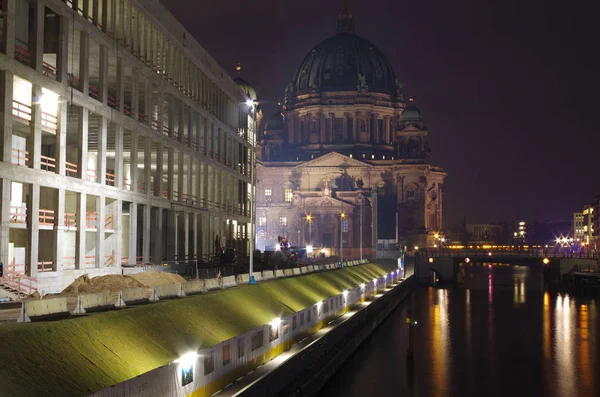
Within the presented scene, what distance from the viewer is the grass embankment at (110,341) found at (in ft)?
66.4

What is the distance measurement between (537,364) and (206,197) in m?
38.7

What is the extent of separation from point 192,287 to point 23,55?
1701 centimetres

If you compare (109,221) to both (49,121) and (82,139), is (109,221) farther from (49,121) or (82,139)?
(49,121)

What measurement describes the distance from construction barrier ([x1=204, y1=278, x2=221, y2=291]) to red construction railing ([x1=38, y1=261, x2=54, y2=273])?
1080cm

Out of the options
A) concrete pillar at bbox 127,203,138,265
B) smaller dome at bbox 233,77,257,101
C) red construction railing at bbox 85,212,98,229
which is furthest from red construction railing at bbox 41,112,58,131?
smaller dome at bbox 233,77,257,101

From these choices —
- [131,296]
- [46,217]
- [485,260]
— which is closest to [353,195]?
[485,260]

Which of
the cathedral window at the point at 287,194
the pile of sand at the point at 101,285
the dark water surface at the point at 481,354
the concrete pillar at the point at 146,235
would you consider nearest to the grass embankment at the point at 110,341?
the pile of sand at the point at 101,285

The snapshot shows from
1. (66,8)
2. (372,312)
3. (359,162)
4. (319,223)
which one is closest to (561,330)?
(372,312)

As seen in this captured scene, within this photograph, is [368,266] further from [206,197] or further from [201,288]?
[201,288]

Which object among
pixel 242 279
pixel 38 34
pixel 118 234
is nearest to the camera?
pixel 38 34

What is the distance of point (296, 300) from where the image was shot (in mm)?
51906

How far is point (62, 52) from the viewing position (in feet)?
160

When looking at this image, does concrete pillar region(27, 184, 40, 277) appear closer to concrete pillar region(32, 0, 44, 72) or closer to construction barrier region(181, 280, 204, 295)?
concrete pillar region(32, 0, 44, 72)

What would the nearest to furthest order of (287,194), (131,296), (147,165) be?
(131,296) < (147,165) < (287,194)
